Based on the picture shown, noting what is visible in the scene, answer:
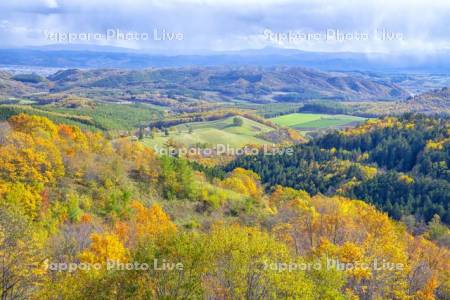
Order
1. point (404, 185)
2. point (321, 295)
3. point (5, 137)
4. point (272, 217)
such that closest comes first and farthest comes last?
point (321, 295)
point (5, 137)
point (272, 217)
point (404, 185)

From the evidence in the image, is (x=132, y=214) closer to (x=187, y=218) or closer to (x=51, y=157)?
(x=187, y=218)

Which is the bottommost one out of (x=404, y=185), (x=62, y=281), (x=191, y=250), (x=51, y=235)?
(x=404, y=185)

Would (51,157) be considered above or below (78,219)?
above

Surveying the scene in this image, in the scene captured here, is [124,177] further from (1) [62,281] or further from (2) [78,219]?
(1) [62,281]

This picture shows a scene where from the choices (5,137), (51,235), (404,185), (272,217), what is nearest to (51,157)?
(5,137)

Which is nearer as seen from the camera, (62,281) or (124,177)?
(62,281)

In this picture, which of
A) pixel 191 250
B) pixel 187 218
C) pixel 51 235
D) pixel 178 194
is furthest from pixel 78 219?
pixel 191 250

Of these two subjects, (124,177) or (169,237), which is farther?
(124,177)

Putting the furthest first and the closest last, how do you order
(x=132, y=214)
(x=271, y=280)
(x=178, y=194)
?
(x=178, y=194)
(x=132, y=214)
(x=271, y=280)

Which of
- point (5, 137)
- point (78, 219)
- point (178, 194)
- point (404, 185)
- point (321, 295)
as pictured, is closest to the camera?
point (321, 295)
